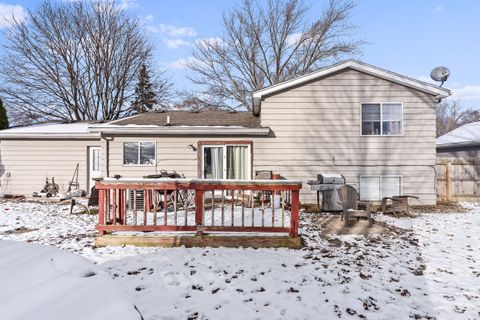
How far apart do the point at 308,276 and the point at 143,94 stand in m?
24.4

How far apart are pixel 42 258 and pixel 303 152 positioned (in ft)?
30.6


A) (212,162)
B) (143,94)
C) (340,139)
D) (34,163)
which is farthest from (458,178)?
(143,94)

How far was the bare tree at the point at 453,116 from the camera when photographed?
4399cm

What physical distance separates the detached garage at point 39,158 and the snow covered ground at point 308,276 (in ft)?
21.0

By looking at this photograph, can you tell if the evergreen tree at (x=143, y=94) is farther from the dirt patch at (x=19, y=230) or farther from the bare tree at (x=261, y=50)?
the dirt patch at (x=19, y=230)

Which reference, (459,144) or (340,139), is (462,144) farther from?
(340,139)

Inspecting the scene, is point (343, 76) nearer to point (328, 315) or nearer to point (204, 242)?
point (204, 242)

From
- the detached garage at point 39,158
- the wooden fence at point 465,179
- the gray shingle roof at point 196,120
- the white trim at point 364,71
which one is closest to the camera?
the white trim at point 364,71

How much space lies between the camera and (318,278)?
4.29m

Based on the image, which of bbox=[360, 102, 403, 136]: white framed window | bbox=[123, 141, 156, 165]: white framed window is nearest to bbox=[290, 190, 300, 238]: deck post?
bbox=[360, 102, 403, 136]: white framed window

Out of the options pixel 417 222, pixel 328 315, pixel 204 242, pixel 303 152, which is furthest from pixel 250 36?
pixel 328 315

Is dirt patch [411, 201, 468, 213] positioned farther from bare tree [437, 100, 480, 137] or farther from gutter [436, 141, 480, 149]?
bare tree [437, 100, 480, 137]

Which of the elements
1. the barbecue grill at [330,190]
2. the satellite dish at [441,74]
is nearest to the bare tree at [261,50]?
the satellite dish at [441,74]

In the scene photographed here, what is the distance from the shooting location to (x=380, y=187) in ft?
34.7
